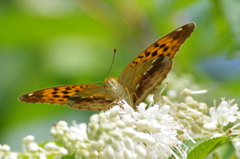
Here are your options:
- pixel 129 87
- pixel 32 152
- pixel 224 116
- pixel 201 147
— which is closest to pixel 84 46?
pixel 129 87

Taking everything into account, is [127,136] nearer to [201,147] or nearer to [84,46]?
[201,147]

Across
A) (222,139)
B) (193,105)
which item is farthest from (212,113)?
(222,139)

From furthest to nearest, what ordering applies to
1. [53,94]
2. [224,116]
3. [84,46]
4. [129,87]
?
[84,46] → [129,87] → [53,94] → [224,116]

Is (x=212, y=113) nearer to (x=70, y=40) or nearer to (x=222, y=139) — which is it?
(x=222, y=139)

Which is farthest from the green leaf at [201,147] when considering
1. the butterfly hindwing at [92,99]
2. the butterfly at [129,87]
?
the butterfly hindwing at [92,99]

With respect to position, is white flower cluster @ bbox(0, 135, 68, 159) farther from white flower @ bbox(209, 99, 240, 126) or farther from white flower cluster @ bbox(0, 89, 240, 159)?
white flower @ bbox(209, 99, 240, 126)

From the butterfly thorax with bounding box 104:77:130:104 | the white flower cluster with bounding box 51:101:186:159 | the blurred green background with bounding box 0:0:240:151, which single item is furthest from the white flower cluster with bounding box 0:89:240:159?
the blurred green background with bounding box 0:0:240:151

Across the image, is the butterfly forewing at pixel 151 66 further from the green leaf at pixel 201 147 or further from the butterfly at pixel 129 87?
the green leaf at pixel 201 147
